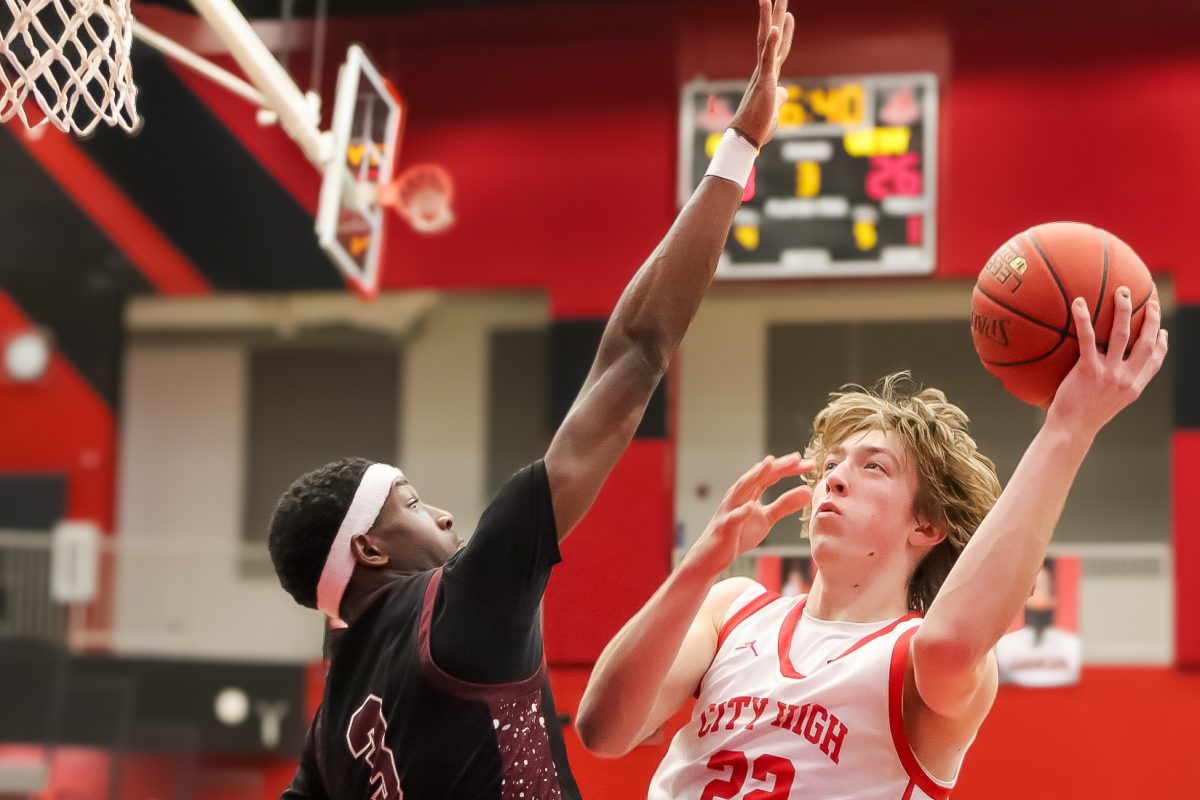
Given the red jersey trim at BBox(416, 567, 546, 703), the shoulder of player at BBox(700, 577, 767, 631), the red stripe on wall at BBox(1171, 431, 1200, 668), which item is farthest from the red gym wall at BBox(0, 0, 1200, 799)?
the red jersey trim at BBox(416, 567, 546, 703)

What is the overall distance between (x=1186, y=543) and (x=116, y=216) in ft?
21.8

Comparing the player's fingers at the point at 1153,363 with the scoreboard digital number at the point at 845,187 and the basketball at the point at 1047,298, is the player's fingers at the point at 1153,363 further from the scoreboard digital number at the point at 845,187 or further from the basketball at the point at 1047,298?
the scoreboard digital number at the point at 845,187

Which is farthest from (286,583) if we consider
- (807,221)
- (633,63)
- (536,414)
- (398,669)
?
(536,414)

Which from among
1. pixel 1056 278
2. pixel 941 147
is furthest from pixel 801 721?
pixel 941 147

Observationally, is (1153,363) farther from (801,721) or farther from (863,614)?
(801,721)

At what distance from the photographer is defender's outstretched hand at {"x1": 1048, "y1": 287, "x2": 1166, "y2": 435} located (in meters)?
1.97

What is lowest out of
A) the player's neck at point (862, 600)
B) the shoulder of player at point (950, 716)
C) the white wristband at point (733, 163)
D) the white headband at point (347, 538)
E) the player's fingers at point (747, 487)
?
the shoulder of player at point (950, 716)

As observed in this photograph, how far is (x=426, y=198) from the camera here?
786cm

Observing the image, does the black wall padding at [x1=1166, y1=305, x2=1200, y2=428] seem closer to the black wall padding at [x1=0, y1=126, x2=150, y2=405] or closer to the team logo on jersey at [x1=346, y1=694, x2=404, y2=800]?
the team logo on jersey at [x1=346, y1=694, x2=404, y2=800]

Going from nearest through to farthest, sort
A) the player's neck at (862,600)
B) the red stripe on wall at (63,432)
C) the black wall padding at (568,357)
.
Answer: the player's neck at (862,600) → the black wall padding at (568,357) → the red stripe on wall at (63,432)

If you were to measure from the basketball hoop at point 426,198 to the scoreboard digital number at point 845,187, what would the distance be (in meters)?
1.75

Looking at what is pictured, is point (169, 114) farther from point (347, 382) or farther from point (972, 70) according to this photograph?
point (972, 70)

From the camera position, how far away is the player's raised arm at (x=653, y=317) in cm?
205

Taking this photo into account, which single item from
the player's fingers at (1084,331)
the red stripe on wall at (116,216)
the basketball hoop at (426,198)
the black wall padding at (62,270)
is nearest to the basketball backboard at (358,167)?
the basketball hoop at (426,198)
